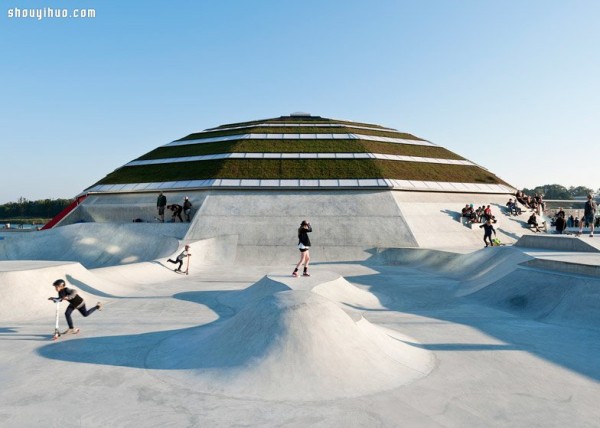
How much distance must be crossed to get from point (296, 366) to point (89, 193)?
38.5 m

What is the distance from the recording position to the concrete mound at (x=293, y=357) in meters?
7.39

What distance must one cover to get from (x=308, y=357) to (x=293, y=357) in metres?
0.29

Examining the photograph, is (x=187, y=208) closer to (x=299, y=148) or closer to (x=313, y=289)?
(x=299, y=148)

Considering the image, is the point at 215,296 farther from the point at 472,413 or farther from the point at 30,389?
the point at 472,413

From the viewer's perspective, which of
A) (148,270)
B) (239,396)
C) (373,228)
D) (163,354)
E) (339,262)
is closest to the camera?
(239,396)

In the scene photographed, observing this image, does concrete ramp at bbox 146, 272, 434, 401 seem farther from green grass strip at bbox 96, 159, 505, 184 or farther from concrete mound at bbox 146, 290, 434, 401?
green grass strip at bbox 96, 159, 505, 184

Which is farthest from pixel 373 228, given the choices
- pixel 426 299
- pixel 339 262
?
pixel 426 299

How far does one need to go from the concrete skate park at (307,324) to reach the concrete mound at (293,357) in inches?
1.5

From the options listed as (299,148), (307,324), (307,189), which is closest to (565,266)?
(307,324)

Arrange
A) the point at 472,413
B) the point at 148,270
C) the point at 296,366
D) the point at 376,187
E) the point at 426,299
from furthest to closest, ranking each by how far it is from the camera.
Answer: the point at 376,187 → the point at 148,270 → the point at 426,299 → the point at 296,366 → the point at 472,413

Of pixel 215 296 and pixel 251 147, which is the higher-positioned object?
pixel 251 147

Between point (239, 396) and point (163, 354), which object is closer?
point (239, 396)

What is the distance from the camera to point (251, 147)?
132 feet

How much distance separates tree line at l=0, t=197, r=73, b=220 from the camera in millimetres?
106625
